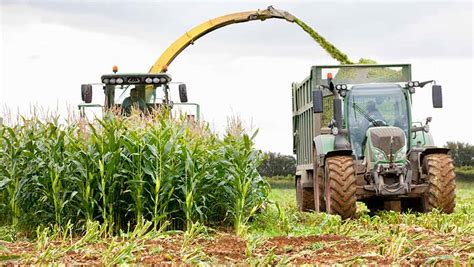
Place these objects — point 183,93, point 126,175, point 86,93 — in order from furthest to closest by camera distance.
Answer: point 183,93 → point 86,93 → point 126,175

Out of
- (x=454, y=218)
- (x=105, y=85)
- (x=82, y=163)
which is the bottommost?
(x=454, y=218)

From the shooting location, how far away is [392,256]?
25.8 ft

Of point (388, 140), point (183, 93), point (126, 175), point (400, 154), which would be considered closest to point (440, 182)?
point (400, 154)

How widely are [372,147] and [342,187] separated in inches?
44.8

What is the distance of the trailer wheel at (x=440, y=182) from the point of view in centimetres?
1434

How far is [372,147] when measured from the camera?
48.2ft

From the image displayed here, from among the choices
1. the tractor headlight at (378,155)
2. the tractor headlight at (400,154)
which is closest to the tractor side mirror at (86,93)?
the tractor headlight at (378,155)

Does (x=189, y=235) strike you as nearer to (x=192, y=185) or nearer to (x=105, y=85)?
(x=192, y=185)

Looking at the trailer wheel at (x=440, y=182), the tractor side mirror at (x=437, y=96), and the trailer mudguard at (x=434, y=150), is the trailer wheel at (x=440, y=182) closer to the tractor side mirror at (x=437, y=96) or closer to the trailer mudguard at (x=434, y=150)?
the trailer mudguard at (x=434, y=150)

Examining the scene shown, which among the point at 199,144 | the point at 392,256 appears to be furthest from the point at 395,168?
the point at 392,256

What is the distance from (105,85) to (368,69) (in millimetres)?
5415

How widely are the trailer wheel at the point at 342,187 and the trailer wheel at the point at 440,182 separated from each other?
1333 mm

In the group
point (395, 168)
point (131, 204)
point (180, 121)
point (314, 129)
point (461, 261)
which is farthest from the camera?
point (314, 129)

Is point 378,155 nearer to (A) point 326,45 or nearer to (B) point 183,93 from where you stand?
(B) point 183,93
